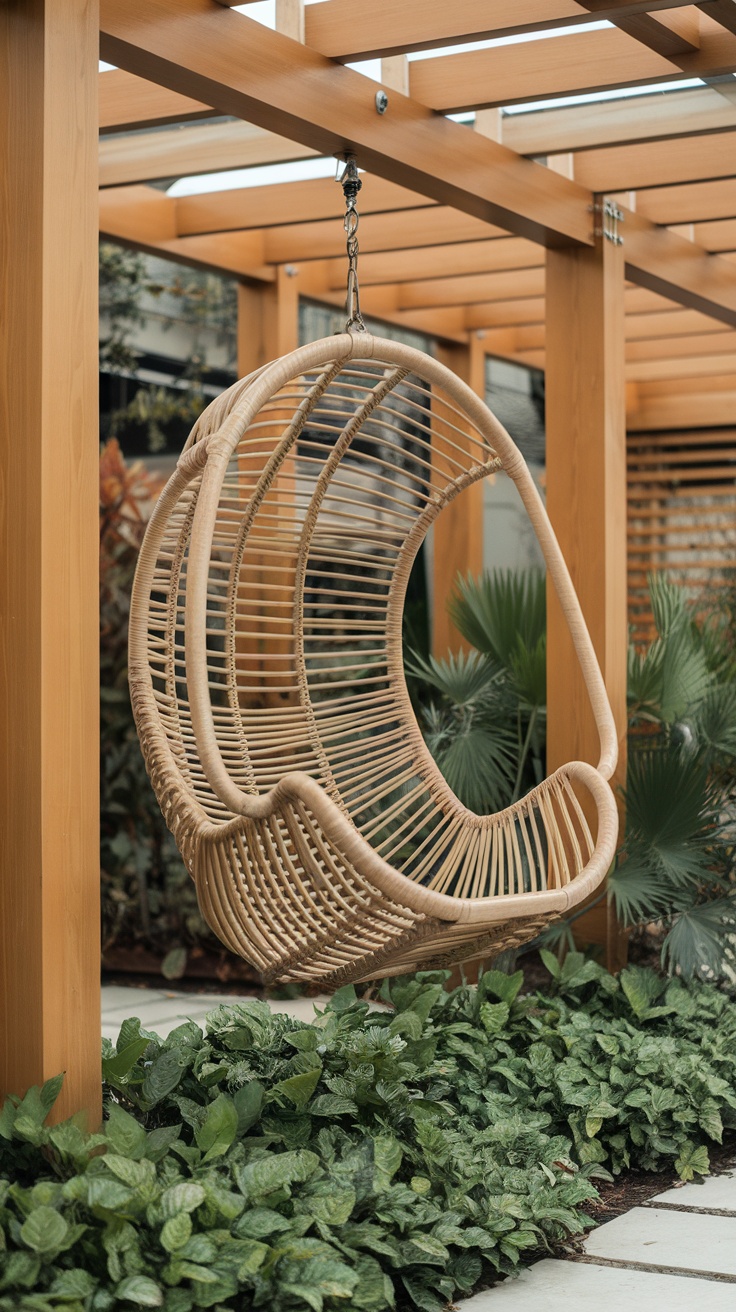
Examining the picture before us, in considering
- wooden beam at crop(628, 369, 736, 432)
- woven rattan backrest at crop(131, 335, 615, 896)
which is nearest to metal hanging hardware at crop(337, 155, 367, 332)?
woven rattan backrest at crop(131, 335, 615, 896)

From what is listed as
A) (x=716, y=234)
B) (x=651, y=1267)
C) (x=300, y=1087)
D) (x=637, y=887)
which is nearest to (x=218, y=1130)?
(x=300, y=1087)

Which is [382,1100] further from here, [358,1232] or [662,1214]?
→ [662,1214]

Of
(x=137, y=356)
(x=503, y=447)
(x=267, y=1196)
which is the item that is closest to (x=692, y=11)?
(x=503, y=447)

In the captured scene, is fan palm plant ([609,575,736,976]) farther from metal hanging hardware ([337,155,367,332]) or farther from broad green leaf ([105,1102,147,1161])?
broad green leaf ([105,1102,147,1161])

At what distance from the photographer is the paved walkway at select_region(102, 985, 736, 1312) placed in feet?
8.27

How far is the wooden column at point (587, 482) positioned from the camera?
431cm

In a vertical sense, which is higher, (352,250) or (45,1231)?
(352,250)

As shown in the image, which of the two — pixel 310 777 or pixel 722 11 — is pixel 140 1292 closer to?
pixel 310 777

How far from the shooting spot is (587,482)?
439cm

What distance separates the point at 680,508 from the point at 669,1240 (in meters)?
5.41

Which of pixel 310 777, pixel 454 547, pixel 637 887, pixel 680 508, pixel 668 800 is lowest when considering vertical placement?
pixel 637 887

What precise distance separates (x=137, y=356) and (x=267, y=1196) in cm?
400

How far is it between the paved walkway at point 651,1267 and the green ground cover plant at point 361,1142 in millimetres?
62

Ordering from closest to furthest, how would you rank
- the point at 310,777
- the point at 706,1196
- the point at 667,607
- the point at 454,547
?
the point at 310,777
the point at 706,1196
the point at 667,607
the point at 454,547
